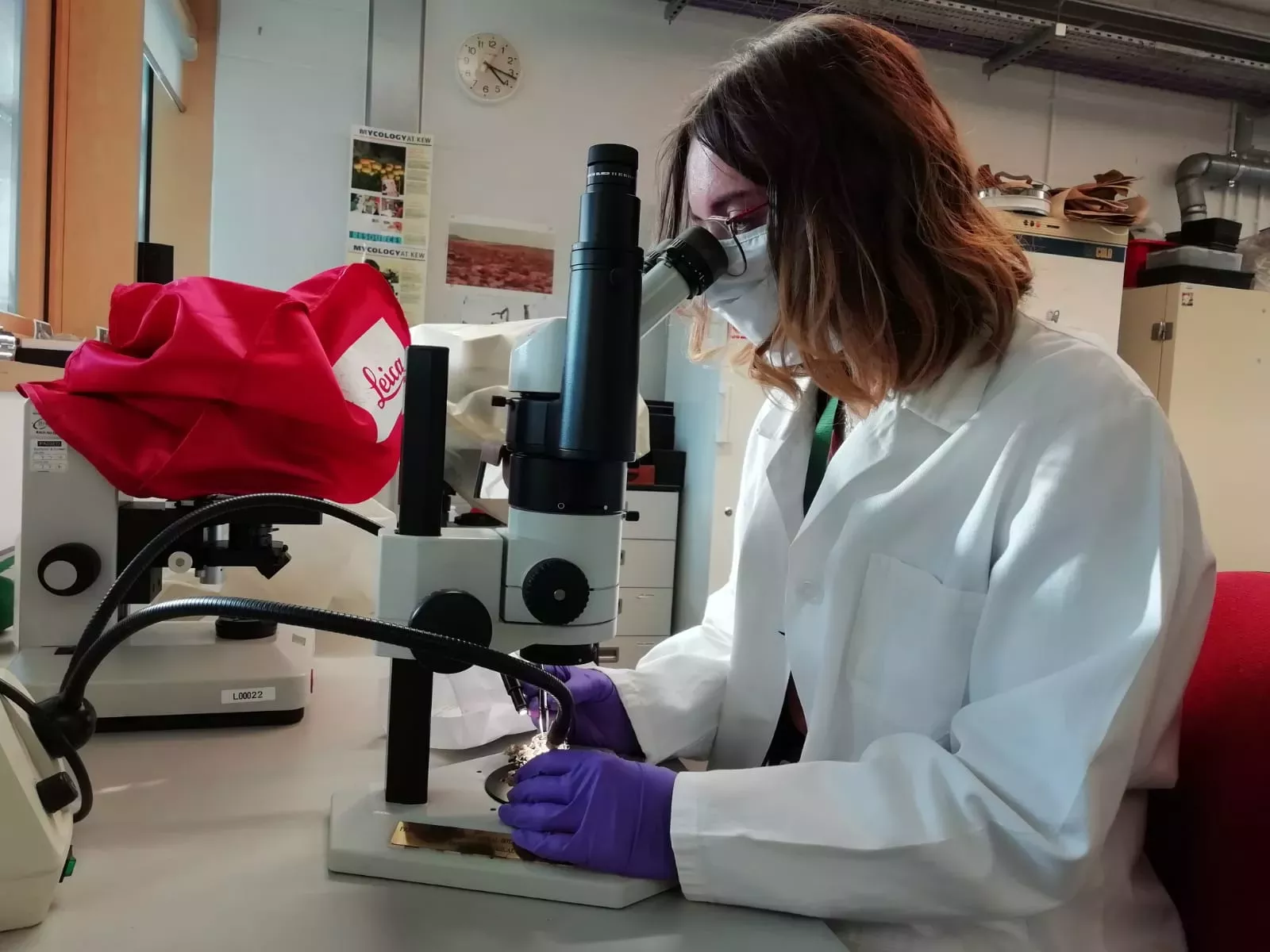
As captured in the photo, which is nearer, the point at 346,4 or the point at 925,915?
the point at 925,915

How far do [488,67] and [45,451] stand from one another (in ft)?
9.26

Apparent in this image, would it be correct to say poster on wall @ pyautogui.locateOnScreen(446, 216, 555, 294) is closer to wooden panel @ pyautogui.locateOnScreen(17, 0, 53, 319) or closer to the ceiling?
the ceiling

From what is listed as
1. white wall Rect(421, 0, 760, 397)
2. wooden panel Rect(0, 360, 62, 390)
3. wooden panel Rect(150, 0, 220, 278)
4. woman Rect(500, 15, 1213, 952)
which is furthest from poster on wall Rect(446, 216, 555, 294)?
woman Rect(500, 15, 1213, 952)

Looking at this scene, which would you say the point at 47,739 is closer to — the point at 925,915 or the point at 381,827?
the point at 381,827

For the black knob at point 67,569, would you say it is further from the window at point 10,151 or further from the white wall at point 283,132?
the white wall at point 283,132

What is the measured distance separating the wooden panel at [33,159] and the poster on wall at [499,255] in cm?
152

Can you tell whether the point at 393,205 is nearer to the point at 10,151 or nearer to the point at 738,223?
the point at 10,151

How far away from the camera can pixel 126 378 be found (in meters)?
0.84

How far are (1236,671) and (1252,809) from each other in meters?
0.13

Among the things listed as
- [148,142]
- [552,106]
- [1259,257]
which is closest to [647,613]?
[552,106]

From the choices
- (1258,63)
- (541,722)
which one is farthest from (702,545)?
(1258,63)

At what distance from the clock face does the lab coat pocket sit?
299 cm

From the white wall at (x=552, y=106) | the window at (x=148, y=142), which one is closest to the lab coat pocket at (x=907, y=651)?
the white wall at (x=552, y=106)

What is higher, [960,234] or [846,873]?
[960,234]
